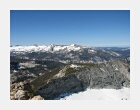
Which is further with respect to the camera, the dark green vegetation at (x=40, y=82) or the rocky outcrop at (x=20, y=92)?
the dark green vegetation at (x=40, y=82)

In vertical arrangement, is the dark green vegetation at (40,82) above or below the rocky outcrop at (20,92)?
below

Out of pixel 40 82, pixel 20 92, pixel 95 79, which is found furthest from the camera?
pixel 40 82

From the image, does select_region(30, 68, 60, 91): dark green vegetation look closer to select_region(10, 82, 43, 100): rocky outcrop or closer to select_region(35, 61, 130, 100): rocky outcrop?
select_region(35, 61, 130, 100): rocky outcrop

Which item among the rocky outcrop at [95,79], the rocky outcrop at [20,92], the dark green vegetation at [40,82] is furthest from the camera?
the dark green vegetation at [40,82]

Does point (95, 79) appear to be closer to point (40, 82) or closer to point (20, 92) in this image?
point (40, 82)

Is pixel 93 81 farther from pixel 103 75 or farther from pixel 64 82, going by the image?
pixel 64 82

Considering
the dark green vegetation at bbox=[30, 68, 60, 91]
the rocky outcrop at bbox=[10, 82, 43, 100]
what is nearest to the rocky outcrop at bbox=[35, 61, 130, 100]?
the dark green vegetation at bbox=[30, 68, 60, 91]

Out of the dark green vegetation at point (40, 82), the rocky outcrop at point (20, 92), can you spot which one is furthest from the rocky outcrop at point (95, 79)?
the rocky outcrop at point (20, 92)

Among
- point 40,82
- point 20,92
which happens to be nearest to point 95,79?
point 40,82

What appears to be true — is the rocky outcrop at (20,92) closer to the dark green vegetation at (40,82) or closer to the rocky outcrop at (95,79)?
the dark green vegetation at (40,82)
